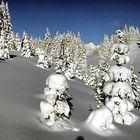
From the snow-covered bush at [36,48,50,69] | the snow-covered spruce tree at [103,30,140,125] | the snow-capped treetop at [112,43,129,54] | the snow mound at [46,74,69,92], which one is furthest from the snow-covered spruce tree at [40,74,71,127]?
the snow-covered bush at [36,48,50,69]

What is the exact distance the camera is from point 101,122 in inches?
1270

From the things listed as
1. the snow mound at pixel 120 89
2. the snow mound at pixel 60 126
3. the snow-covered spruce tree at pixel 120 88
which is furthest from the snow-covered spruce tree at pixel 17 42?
the snow mound at pixel 60 126

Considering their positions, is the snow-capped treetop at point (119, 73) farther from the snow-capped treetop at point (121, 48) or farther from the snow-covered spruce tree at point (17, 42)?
the snow-covered spruce tree at point (17, 42)

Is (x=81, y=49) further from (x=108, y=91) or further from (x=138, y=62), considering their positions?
(x=108, y=91)

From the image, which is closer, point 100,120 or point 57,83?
point 57,83

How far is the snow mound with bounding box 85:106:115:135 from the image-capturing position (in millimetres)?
32000

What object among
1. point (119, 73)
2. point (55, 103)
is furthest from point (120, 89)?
point (55, 103)

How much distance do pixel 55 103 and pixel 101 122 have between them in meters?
5.28

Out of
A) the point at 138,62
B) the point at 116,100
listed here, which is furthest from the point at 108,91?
the point at 138,62

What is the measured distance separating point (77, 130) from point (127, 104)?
8.90 meters

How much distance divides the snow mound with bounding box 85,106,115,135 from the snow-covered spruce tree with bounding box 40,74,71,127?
338 centimetres

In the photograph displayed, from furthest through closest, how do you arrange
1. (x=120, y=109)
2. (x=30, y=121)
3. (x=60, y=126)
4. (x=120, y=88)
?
1. (x=120, y=109)
2. (x=120, y=88)
3. (x=60, y=126)
4. (x=30, y=121)

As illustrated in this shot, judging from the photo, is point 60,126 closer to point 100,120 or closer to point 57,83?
point 57,83

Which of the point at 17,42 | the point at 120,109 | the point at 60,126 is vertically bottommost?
the point at 60,126
